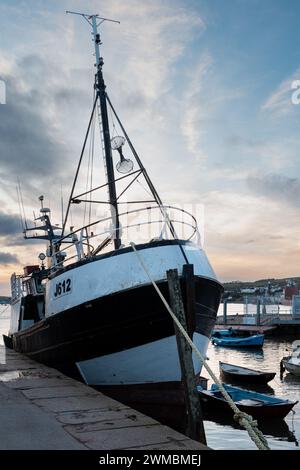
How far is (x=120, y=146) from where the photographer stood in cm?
1321

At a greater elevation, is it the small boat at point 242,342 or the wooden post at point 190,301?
the wooden post at point 190,301

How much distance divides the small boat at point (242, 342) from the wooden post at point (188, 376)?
32.3 m

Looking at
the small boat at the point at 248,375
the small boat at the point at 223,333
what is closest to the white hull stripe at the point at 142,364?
the small boat at the point at 248,375

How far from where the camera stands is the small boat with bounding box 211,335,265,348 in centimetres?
4000

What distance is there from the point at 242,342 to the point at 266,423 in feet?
84.0

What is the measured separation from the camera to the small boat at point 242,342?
131 ft

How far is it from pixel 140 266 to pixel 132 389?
2.87 metres

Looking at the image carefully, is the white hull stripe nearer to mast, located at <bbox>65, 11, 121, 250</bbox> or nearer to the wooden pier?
the wooden pier

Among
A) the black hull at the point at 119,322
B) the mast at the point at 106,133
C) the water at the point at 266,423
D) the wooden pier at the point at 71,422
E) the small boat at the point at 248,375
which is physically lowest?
the water at the point at 266,423

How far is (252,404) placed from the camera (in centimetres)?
1623

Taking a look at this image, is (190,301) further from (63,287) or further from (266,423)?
(266,423)

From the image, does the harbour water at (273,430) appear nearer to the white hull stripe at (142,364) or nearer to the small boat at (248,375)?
the small boat at (248,375)
